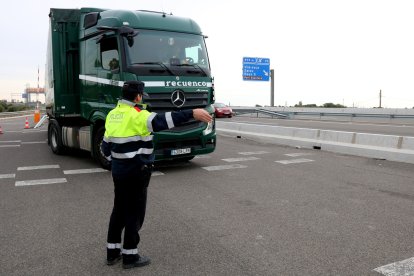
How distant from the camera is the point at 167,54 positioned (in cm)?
875

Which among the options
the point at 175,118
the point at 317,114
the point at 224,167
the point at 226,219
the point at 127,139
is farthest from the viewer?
the point at 317,114

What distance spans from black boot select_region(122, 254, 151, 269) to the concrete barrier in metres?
7.95

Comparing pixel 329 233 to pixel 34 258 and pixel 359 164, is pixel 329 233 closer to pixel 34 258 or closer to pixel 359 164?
pixel 34 258

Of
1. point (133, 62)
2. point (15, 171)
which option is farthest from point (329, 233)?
point (15, 171)

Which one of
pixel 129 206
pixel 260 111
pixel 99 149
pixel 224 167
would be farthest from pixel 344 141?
pixel 260 111

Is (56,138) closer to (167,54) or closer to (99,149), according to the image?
(99,149)

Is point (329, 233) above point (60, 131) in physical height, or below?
below

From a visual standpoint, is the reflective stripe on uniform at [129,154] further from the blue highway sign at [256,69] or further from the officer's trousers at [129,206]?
the blue highway sign at [256,69]

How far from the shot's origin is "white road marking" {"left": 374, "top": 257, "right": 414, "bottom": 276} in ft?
12.1

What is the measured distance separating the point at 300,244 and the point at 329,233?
1.84 feet

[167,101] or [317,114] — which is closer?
[167,101]

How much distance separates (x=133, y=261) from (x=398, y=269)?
2.51 m

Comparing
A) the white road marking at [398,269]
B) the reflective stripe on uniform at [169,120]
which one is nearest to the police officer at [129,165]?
the reflective stripe on uniform at [169,120]

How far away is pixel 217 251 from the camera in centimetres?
429
